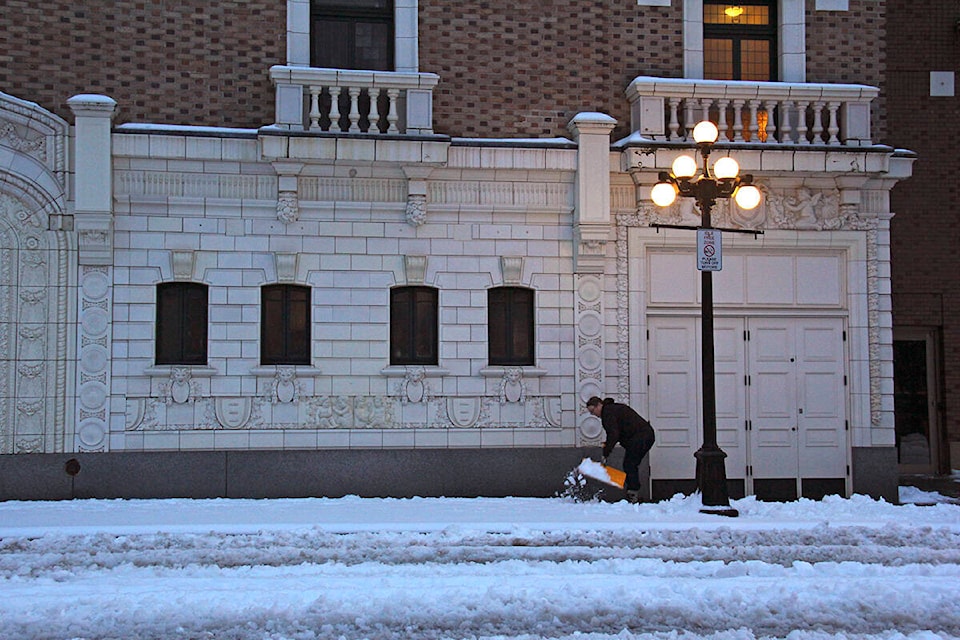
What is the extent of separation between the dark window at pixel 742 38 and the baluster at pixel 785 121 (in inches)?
34.4

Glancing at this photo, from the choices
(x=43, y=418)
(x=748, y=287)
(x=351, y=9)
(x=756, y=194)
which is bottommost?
(x=43, y=418)

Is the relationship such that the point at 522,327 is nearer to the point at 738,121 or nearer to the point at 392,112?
the point at 392,112

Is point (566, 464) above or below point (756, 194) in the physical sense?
below

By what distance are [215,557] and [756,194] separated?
26.0 ft

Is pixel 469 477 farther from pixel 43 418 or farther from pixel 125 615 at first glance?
pixel 125 615

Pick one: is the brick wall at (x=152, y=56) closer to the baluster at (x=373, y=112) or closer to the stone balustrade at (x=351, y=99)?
the stone balustrade at (x=351, y=99)

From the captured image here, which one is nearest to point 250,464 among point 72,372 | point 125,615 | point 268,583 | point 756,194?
point 72,372

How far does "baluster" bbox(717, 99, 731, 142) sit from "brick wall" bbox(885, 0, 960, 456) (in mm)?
5869

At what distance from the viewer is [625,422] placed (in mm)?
14367

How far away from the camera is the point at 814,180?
15727 millimetres

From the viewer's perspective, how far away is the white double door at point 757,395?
1547 centimetres

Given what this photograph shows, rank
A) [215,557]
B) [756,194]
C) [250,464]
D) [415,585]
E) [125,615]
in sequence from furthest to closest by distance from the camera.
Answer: [250,464] → [756,194] → [215,557] → [415,585] → [125,615]

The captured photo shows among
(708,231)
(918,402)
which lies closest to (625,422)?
(708,231)

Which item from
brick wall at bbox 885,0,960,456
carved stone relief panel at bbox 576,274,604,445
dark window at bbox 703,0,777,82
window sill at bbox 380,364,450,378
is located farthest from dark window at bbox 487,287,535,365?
brick wall at bbox 885,0,960,456
